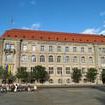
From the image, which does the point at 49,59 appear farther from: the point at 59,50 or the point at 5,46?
the point at 5,46

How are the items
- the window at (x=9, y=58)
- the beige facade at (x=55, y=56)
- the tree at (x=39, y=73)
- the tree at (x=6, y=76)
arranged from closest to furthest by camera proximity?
1. the tree at (x=6, y=76)
2. the tree at (x=39, y=73)
3. the window at (x=9, y=58)
4. the beige facade at (x=55, y=56)

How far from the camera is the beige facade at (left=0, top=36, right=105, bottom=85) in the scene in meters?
69.1

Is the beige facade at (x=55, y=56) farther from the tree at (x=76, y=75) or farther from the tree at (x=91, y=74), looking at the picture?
the tree at (x=91, y=74)

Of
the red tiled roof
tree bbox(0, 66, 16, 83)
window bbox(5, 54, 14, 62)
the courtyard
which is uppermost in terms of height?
the red tiled roof

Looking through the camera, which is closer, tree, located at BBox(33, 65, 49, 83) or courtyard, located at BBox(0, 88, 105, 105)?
courtyard, located at BBox(0, 88, 105, 105)

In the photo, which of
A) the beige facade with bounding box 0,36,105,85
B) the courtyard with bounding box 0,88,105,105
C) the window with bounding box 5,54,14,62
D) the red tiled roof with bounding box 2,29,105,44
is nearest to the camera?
the courtyard with bounding box 0,88,105,105

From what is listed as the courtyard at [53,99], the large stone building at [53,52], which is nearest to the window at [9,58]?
the large stone building at [53,52]

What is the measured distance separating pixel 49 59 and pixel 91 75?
13919mm

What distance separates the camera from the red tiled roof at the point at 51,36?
7206cm

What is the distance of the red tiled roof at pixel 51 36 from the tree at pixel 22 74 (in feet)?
35.4

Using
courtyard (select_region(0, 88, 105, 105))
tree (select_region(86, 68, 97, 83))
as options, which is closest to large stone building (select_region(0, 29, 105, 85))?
tree (select_region(86, 68, 97, 83))

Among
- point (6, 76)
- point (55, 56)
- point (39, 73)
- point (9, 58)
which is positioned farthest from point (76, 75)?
point (6, 76)

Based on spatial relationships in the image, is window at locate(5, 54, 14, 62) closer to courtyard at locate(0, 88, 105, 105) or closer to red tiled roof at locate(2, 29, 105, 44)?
red tiled roof at locate(2, 29, 105, 44)

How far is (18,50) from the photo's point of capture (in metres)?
69.6
